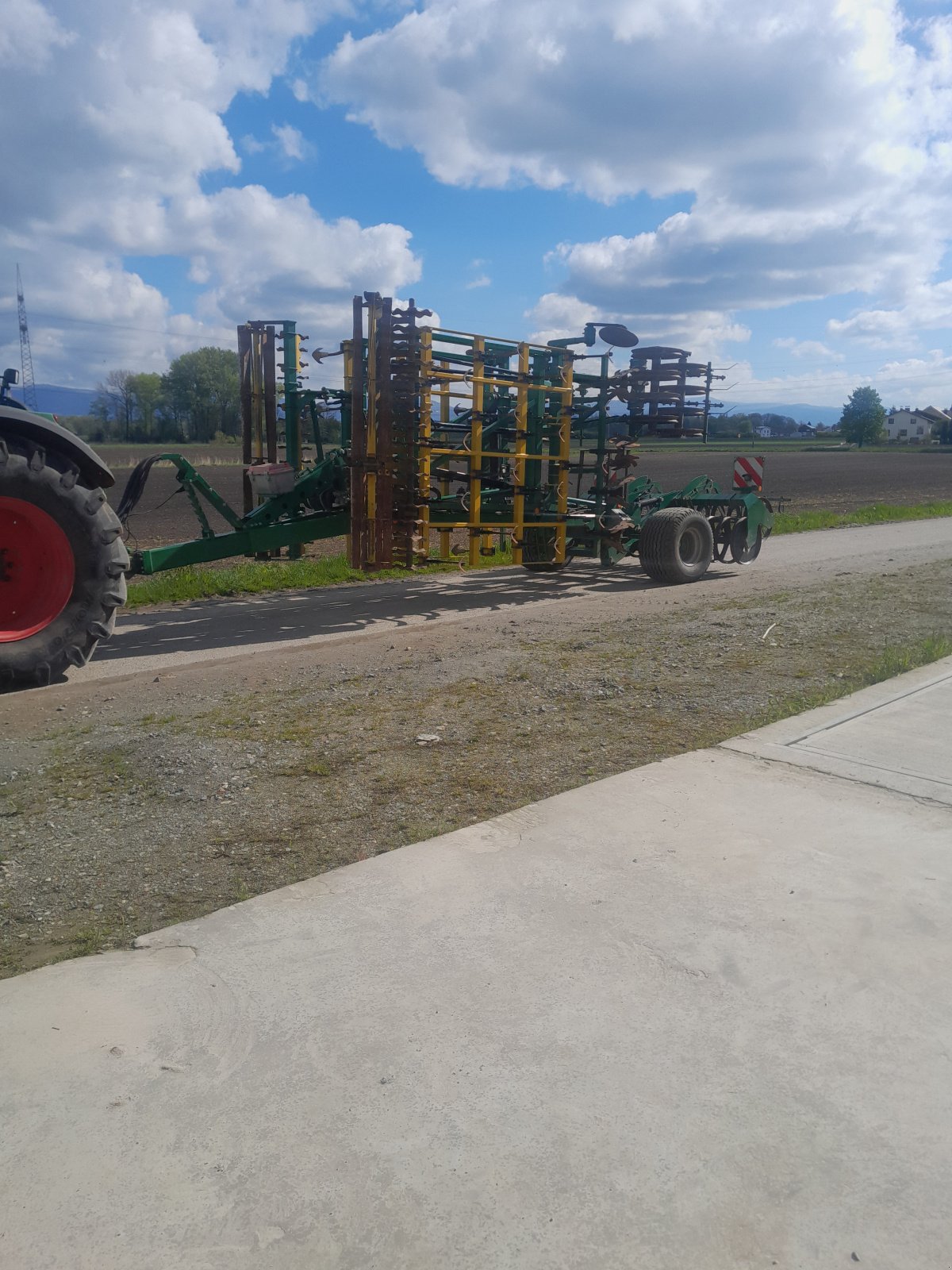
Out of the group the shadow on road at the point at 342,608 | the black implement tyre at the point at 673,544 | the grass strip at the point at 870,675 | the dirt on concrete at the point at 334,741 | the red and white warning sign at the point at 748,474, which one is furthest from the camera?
the red and white warning sign at the point at 748,474

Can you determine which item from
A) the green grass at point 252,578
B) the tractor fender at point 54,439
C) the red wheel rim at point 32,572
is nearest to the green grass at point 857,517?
the green grass at point 252,578

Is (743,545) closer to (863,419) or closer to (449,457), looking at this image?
(449,457)

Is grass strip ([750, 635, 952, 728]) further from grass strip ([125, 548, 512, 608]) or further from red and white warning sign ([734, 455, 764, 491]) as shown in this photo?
red and white warning sign ([734, 455, 764, 491])

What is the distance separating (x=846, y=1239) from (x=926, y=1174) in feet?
0.96

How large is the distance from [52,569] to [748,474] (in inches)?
408

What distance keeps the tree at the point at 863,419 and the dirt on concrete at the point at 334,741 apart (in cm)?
12100

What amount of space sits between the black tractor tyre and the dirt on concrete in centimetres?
338

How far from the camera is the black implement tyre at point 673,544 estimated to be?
1191 centimetres

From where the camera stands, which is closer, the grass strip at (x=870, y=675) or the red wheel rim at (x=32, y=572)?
the grass strip at (x=870, y=675)

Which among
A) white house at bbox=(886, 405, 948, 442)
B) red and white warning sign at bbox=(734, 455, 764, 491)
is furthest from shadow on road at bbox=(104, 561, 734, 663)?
white house at bbox=(886, 405, 948, 442)

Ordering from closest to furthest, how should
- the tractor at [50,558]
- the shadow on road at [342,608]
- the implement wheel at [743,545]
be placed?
the tractor at [50,558]
the shadow on road at [342,608]
the implement wheel at [743,545]

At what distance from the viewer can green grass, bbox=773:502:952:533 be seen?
19.8 meters

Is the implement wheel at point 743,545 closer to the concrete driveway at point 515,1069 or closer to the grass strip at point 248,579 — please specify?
the grass strip at point 248,579

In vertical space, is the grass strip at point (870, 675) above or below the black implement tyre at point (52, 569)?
below
